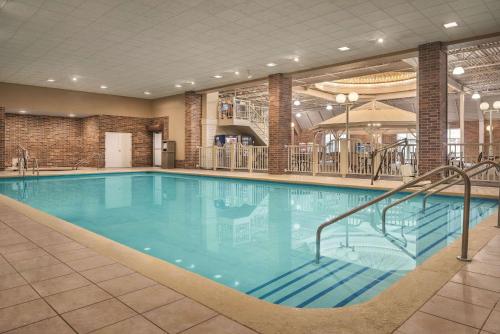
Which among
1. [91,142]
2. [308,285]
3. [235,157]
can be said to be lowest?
[308,285]

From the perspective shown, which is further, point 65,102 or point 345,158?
point 65,102

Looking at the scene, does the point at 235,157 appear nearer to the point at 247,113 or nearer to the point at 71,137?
the point at 247,113

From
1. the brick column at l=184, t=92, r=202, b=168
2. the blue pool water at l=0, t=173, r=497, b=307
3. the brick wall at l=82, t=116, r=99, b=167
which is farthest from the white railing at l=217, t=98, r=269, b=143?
the blue pool water at l=0, t=173, r=497, b=307

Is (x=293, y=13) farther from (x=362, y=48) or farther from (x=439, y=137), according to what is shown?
(x=439, y=137)

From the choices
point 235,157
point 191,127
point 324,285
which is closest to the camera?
point 324,285

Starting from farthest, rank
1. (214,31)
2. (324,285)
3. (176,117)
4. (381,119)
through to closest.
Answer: (176,117) → (381,119) → (214,31) → (324,285)

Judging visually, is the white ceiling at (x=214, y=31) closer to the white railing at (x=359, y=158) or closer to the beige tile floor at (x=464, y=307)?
the white railing at (x=359, y=158)

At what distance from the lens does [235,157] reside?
14703 millimetres

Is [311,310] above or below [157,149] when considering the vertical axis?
below

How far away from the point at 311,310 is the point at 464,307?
2.90ft

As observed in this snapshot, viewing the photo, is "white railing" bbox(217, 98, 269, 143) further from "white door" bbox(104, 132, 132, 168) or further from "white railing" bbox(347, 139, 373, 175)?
"white railing" bbox(347, 139, 373, 175)

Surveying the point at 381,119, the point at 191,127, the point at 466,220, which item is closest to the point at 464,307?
the point at 466,220

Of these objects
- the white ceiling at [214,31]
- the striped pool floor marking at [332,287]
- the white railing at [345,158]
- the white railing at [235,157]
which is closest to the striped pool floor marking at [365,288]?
the striped pool floor marking at [332,287]

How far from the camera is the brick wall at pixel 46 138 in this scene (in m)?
16.9
